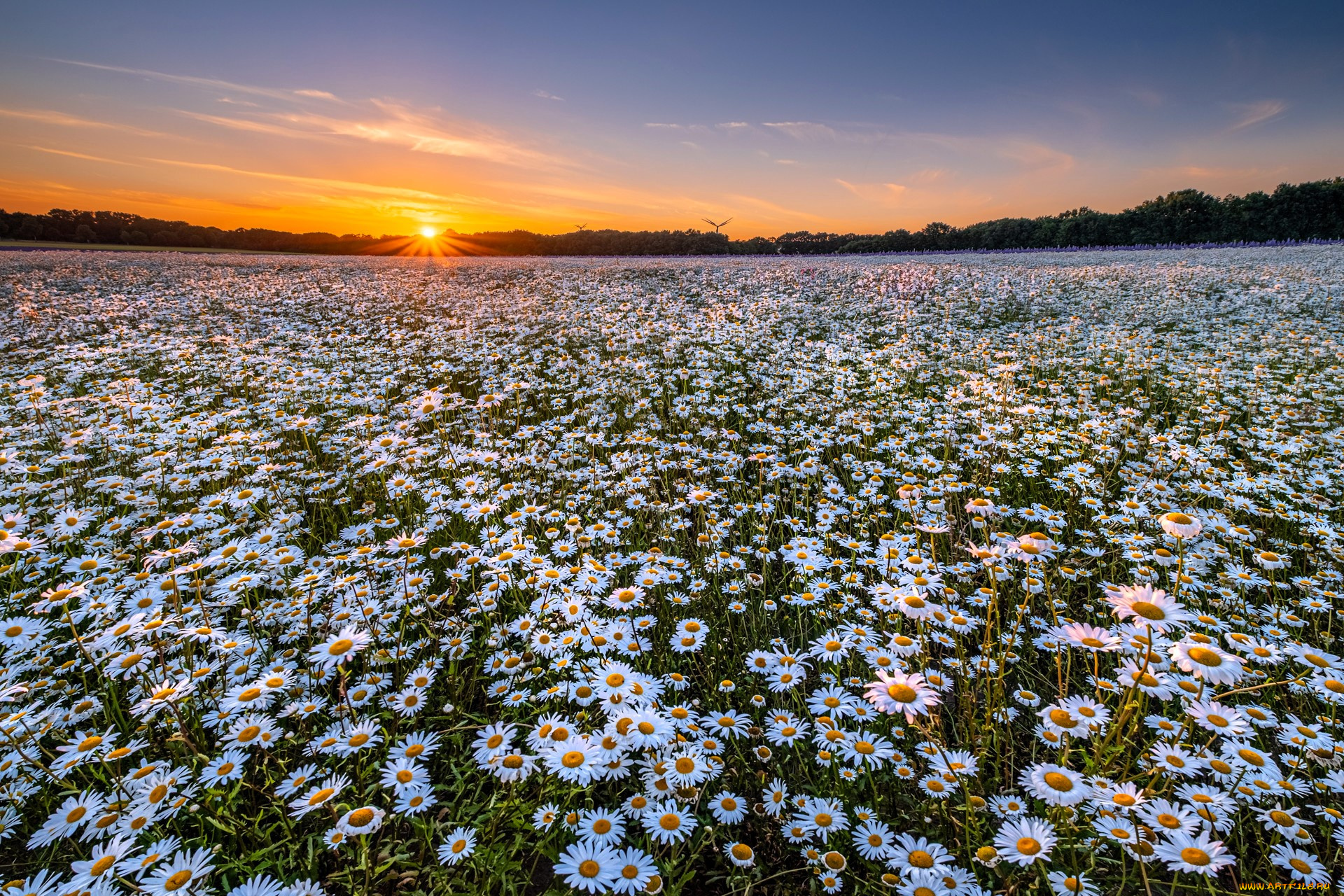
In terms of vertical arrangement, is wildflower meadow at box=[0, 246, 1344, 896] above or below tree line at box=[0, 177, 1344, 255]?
below

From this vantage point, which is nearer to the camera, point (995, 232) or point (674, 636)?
point (674, 636)

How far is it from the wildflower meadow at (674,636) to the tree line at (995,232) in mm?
47326

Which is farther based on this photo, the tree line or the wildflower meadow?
the tree line

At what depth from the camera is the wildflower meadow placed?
1.99m

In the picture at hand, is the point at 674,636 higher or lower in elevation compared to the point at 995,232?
lower

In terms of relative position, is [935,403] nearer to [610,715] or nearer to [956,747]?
[956,747]

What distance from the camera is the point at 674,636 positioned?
113 inches

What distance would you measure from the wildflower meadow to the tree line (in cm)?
4733

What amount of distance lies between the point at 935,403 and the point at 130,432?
9.11 m

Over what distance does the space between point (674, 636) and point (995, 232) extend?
211 ft

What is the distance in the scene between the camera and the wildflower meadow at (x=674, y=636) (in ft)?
6.54

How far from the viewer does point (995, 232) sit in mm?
53188

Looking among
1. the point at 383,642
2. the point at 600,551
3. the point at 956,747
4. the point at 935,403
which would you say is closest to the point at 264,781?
the point at 383,642

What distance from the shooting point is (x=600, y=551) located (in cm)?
396
